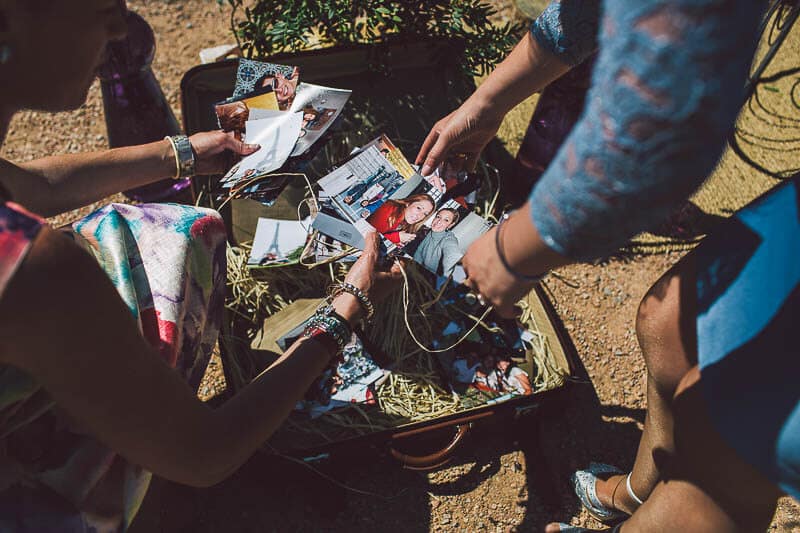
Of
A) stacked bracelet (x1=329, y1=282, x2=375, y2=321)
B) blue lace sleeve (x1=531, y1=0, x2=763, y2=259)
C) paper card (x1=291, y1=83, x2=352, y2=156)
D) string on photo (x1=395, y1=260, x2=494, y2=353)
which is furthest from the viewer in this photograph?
paper card (x1=291, y1=83, x2=352, y2=156)

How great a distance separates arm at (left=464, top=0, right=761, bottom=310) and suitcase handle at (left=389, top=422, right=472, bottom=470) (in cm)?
85

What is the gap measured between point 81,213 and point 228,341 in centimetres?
99

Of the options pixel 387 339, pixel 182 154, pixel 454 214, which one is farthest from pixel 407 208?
pixel 182 154

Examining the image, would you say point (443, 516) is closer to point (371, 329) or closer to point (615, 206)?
point (371, 329)

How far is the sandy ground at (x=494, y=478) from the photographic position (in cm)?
180

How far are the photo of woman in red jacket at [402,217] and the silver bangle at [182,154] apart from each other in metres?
0.55

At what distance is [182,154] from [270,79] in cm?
43

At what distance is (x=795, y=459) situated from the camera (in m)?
1.02

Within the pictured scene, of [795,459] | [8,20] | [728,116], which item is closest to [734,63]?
[728,116]

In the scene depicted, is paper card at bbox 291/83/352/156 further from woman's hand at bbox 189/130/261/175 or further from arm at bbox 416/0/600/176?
arm at bbox 416/0/600/176

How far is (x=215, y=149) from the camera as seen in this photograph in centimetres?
185

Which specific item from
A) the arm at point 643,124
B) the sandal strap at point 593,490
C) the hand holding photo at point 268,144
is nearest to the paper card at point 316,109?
the hand holding photo at point 268,144

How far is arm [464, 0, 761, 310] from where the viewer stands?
2.62ft

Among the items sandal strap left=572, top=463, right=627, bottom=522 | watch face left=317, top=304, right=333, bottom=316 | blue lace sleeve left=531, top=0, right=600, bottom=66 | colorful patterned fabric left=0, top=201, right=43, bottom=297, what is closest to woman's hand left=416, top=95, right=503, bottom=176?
blue lace sleeve left=531, top=0, right=600, bottom=66
